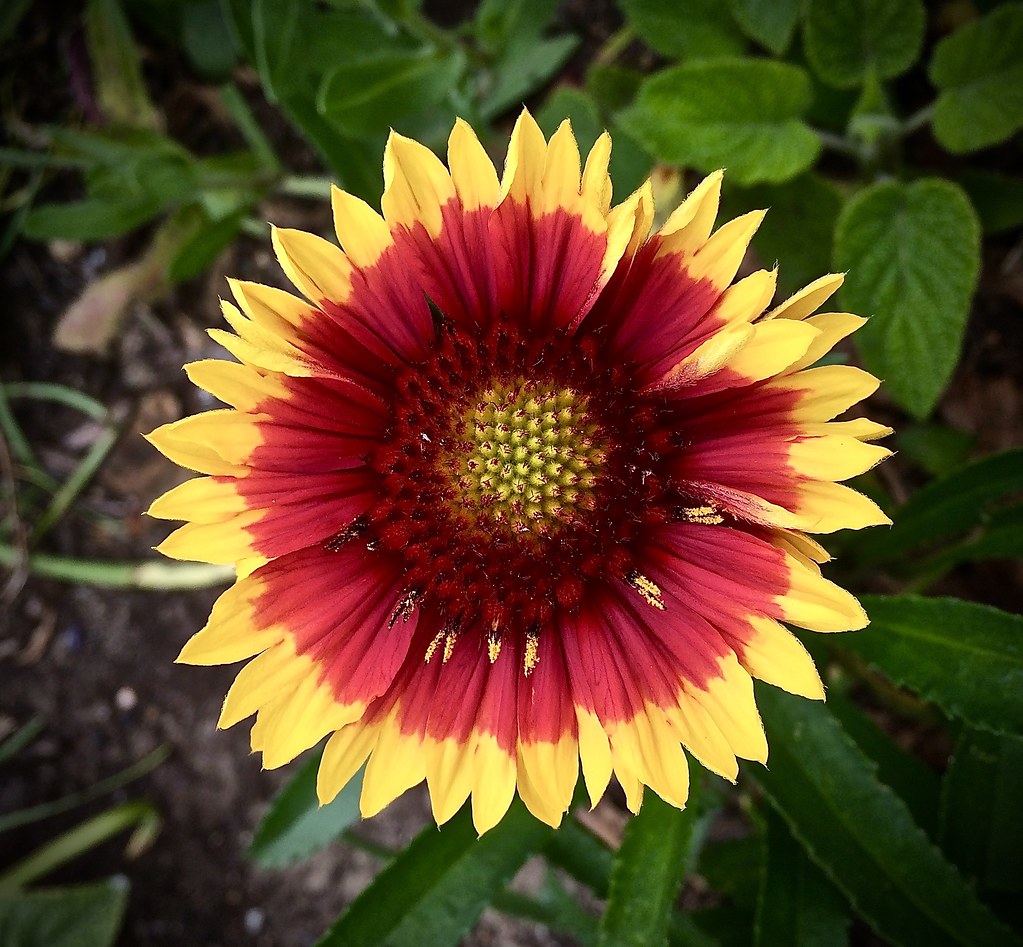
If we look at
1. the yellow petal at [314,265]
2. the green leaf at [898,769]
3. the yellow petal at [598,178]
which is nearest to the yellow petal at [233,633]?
the yellow petal at [314,265]

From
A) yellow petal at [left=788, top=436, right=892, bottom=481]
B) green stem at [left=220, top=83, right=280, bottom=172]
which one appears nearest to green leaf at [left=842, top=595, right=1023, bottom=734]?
yellow petal at [left=788, top=436, right=892, bottom=481]

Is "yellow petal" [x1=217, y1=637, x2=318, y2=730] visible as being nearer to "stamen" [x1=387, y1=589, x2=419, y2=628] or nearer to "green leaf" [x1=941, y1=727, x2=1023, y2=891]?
"stamen" [x1=387, y1=589, x2=419, y2=628]

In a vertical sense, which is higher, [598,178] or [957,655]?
[598,178]

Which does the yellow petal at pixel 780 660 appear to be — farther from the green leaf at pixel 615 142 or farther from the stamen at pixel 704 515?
the green leaf at pixel 615 142

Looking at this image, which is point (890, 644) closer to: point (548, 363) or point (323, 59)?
point (548, 363)

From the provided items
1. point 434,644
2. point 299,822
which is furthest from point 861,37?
point 299,822

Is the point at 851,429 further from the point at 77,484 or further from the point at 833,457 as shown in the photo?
the point at 77,484
